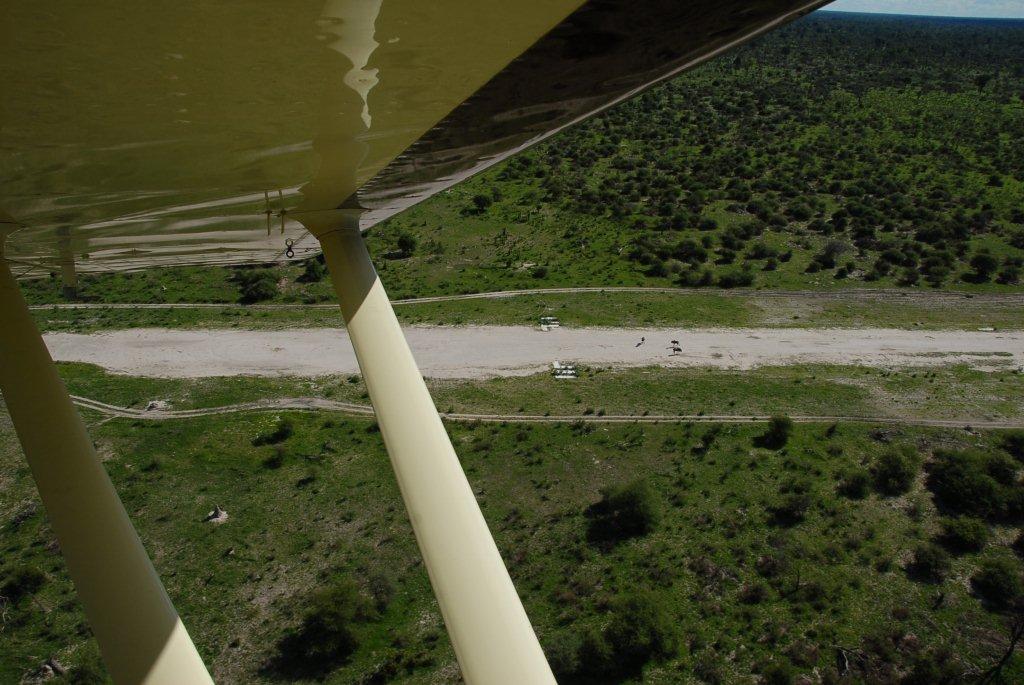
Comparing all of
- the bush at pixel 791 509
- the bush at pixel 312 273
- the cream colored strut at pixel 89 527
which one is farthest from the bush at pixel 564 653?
the bush at pixel 312 273

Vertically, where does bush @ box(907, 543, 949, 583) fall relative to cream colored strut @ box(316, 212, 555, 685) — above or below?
below

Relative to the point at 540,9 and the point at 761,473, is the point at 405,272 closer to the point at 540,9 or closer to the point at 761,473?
the point at 761,473

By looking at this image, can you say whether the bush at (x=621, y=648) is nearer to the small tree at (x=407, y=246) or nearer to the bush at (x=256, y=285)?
the bush at (x=256, y=285)

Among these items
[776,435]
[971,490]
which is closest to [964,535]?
[971,490]

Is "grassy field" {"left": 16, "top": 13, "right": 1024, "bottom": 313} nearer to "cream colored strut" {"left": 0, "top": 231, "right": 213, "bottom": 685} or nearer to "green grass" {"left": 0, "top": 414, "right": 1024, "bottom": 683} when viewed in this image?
"green grass" {"left": 0, "top": 414, "right": 1024, "bottom": 683}

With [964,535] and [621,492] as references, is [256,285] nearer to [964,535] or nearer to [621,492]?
[621,492]

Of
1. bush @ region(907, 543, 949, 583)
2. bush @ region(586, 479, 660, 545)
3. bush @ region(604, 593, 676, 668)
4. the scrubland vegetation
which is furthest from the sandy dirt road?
bush @ region(604, 593, 676, 668)
